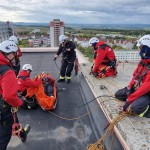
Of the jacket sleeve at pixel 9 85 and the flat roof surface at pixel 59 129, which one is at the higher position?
the jacket sleeve at pixel 9 85

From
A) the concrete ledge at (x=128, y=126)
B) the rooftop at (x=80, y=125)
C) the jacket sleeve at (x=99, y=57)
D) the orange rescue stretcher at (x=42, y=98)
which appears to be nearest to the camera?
the concrete ledge at (x=128, y=126)

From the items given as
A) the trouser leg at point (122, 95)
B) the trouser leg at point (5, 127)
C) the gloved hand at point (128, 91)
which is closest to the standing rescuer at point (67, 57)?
the trouser leg at point (122, 95)

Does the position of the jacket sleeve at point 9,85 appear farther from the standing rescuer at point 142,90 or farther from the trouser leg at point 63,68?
the trouser leg at point 63,68

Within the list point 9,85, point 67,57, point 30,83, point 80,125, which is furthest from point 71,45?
point 9,85

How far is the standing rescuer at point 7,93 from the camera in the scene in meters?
2.18

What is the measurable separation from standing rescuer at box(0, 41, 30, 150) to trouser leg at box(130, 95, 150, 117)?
160 cm

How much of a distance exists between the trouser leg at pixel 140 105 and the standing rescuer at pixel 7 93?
1.60 m

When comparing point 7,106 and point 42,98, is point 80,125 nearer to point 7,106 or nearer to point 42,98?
point 42,98

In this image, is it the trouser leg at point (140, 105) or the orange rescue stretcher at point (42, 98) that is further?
the orange rescue stretcher at point (42, 98)

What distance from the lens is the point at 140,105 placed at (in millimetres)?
2713

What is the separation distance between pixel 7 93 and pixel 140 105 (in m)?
1.82

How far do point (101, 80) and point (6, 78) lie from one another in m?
3.04

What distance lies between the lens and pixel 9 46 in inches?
97.7

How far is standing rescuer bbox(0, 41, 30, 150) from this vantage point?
2180mm
